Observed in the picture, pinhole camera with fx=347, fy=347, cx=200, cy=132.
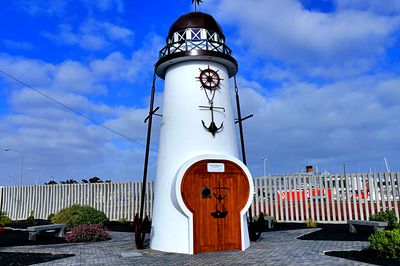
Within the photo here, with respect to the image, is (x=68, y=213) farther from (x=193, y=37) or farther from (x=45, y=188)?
(x=193, y=37)

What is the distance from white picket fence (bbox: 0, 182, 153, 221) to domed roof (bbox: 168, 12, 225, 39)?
35.3ft

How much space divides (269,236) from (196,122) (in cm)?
551

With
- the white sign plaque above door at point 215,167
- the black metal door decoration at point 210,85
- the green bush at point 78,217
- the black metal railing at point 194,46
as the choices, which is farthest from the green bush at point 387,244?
the green bush at point 78,217

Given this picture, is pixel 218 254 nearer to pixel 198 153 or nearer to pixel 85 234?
pixel 198 153

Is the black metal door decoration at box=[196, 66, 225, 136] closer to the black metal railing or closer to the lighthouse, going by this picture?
the lighthouse

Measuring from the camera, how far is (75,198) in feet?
72.9

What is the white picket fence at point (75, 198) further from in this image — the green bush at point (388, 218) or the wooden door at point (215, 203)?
the green bush at point (388, 218)

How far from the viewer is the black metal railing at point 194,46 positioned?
35.2ft

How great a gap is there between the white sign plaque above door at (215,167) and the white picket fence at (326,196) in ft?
28.7

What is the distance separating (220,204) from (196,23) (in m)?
5.68

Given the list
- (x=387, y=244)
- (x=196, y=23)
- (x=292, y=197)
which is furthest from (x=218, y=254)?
(x=292, y=197)

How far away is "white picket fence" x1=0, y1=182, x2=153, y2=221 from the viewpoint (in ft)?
66.8

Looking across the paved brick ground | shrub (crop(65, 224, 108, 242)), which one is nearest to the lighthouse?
the paved brick ground

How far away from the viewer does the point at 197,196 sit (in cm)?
980
